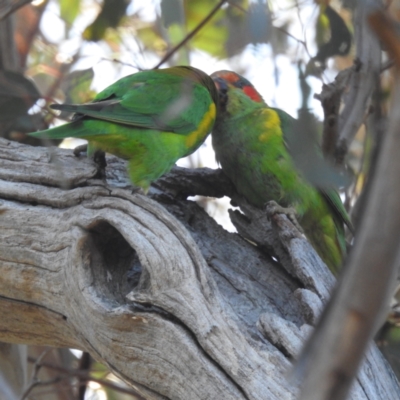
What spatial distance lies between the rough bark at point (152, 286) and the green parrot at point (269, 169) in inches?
10.8

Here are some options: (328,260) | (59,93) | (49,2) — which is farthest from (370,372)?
(49,2)

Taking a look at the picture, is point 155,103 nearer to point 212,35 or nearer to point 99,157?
point 99,157

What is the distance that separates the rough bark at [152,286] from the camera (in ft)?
5.39

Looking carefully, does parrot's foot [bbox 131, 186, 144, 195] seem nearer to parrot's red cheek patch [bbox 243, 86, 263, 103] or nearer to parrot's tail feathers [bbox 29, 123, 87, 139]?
parrot's tail feathers [bbox 29, 123, 87, 139]

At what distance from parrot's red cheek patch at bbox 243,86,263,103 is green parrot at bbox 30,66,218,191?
0.44m

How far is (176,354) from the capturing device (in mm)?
1646

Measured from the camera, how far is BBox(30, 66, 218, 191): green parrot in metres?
2.06

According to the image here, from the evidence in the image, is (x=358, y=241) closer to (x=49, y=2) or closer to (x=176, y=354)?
(x=176, y=354)

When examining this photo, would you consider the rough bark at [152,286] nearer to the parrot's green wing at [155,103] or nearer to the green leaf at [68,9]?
the parrot's green wing at [155,103]

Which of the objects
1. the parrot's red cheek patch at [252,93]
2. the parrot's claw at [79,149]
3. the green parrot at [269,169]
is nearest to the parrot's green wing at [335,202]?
the green parrot at [269,169]

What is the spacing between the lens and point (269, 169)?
100 inches

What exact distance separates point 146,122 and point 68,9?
5.25ft

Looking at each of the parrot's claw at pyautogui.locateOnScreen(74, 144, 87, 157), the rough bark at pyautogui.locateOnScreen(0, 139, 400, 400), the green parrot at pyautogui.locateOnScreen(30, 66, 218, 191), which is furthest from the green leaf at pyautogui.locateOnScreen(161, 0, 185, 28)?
the parrot's claw at pyautogui.locateOnScreen(74, 144, 87, 157)

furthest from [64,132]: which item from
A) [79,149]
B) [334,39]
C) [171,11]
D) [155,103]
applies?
[334,39]
